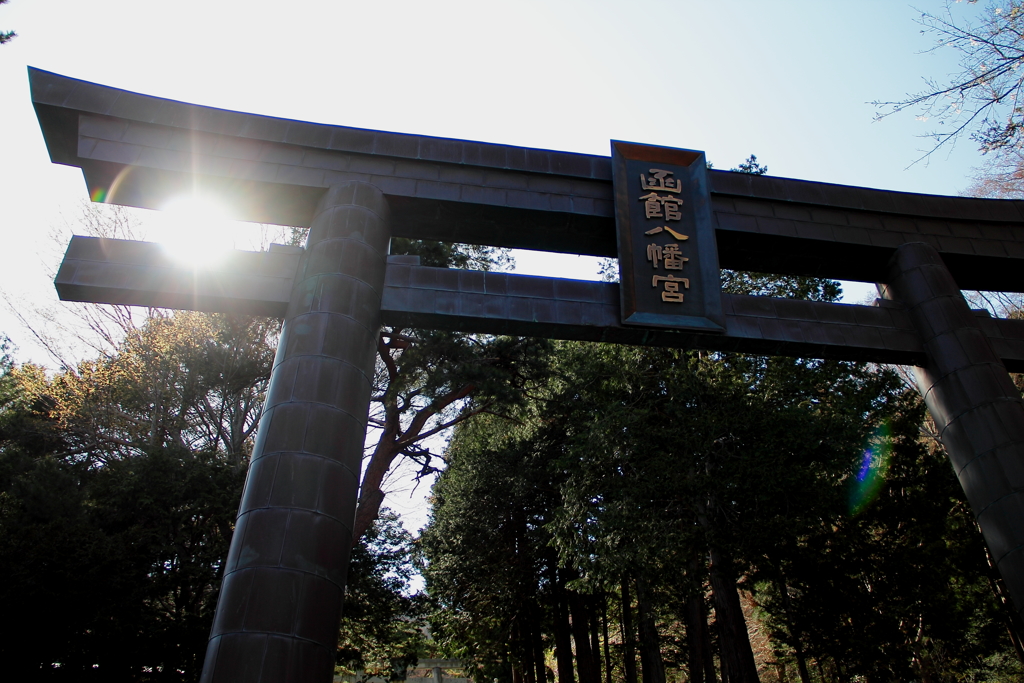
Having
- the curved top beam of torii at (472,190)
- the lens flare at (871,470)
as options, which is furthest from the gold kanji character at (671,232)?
the lens flare at (871,470)

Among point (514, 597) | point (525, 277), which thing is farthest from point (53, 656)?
point (514, 597)

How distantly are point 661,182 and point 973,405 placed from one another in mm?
4848

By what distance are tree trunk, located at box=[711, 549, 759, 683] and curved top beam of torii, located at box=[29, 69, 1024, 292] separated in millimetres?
5317

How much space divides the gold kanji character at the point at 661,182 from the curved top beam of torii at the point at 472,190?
531 mm

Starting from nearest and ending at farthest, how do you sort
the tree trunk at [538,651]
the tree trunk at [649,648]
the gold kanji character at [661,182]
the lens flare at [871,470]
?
1. the gold kanji character at [661,182]
2. the lens flare at [871,470]
3. the tree trunk at [649,648]
4. the tree trunk at [538,651]

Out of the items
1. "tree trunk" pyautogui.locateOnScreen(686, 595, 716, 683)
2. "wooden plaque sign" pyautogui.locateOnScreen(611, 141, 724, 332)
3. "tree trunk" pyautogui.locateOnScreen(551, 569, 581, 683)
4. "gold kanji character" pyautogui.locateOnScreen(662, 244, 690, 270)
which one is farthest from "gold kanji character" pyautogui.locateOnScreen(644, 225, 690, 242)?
"tree trunk" pyautogui.locateOnScreen(551, 569, 581, 683)

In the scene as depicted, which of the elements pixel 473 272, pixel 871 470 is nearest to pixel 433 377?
A: pixel 473 272

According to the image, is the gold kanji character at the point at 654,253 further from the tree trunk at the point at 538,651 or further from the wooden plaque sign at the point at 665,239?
the tree trunk at the point at 538,651

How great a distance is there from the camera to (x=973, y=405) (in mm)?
8125

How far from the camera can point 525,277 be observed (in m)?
8.38

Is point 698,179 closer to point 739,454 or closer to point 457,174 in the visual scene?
point 457,174

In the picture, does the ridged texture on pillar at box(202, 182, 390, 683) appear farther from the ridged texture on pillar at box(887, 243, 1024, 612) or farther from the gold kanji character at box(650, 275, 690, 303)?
the ridged texture on pillar at box(887, 243, 1024, 612)

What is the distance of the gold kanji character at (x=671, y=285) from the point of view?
8.43 metres

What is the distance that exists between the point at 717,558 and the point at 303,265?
28.4 feet
